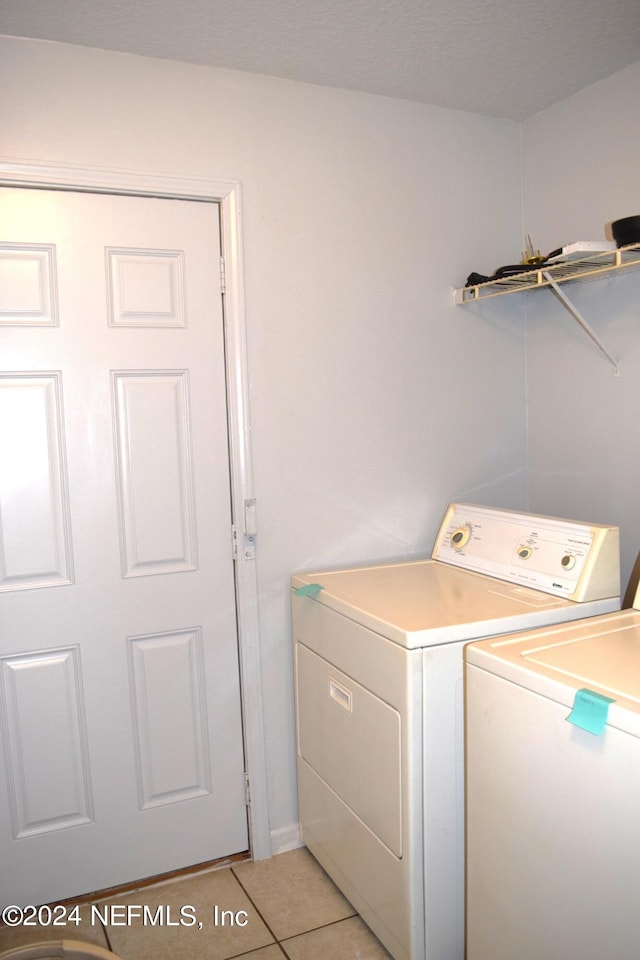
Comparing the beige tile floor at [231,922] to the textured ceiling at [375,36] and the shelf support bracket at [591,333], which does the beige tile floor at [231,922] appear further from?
the textured ceiling at [375,36]

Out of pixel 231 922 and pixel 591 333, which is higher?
pixel 591 333

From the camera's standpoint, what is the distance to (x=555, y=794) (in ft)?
4.23

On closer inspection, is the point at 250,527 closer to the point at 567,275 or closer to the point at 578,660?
the point at 578,660

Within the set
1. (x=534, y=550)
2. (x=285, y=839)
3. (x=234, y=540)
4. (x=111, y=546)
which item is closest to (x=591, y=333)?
(x=534, y=550)

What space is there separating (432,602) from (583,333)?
110cm

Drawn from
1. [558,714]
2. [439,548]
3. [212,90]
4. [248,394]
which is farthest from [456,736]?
[212,90]

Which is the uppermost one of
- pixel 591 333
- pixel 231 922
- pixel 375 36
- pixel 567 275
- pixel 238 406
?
pixel 375 36

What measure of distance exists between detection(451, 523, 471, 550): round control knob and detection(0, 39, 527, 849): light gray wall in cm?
15

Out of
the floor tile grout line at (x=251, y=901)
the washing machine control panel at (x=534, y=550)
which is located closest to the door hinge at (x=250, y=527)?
the washing machine control panel at (x=534, y=550)

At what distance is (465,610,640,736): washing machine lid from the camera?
4.06 ft

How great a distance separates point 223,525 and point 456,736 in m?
0.93

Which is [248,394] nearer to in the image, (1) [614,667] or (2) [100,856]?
(1) [614,667]

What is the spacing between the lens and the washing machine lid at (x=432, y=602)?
64.3 inches

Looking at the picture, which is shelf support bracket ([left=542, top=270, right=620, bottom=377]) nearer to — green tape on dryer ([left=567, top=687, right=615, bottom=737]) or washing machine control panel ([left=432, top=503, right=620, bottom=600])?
washing machine control panel ([left=432, top=503, right=620, bottom=600])
